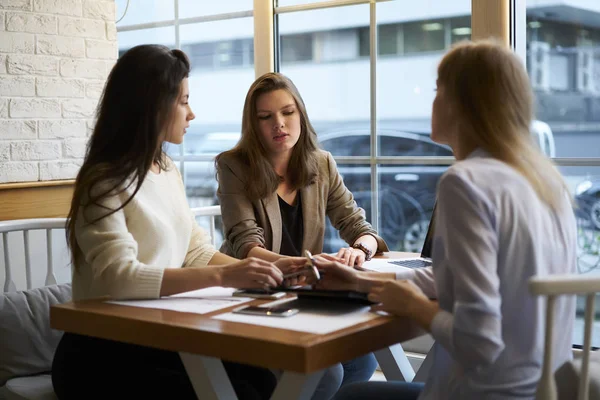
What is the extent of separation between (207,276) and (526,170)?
79 cm

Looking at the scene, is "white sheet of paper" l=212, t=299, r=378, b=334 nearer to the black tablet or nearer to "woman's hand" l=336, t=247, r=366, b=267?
the black tablet

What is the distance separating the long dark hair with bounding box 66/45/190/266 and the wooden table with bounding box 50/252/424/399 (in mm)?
288

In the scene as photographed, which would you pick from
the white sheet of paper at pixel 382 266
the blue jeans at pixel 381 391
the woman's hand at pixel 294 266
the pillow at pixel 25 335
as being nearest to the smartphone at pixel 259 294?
the woman's hand at pixel 294 266

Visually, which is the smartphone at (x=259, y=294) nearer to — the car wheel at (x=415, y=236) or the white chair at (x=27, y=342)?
the white chair at (x=27, y=342)

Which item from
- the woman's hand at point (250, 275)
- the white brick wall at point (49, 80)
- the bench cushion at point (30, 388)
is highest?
the white brick wall at point (49, 80)

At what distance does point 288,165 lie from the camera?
9.11ft

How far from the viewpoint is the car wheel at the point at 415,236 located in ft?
11.7

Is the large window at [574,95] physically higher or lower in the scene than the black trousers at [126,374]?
higher

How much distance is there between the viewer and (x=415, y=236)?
361 cm

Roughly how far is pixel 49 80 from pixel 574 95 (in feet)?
7.23

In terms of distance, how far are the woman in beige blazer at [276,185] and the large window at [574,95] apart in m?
0.95

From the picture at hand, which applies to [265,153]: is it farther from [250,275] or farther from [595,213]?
[595,213]

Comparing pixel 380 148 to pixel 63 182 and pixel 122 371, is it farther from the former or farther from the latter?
pixel 122 371

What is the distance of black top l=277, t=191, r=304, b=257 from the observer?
8.88 ft
